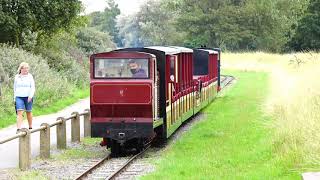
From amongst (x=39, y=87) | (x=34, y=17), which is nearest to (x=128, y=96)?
(x=39, y=87)

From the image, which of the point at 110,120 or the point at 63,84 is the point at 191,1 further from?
the point at 110,120

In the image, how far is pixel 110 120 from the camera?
1570 cm

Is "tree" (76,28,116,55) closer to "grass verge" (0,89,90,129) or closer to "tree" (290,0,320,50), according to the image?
"grass verge" (0,89,90,129)

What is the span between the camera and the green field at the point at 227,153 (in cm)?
1262

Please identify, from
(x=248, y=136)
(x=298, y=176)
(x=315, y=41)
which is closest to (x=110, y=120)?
(x=248, y=136)

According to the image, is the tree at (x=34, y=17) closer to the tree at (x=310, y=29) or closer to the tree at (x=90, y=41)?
the tree at (x=90, y=41)

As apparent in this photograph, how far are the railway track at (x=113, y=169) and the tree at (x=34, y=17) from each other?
15.6 meters

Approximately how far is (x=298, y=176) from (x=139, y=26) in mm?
98125

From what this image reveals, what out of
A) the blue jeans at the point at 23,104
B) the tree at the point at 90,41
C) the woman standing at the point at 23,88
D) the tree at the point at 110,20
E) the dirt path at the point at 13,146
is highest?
the tree at the point at 110,20

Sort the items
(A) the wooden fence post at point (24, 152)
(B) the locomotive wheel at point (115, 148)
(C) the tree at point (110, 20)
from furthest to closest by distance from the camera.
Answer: (C) the tree at point (110, 20)
(B) the locomotive wheel at point (115, 148)
(A) the wooden fence post at point (24, 152)

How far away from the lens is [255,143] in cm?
1631

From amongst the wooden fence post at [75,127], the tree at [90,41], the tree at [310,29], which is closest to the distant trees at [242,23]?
the tree at [310,29]

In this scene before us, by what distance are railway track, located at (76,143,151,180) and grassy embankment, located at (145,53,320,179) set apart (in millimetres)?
559

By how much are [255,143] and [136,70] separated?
3.32 m
